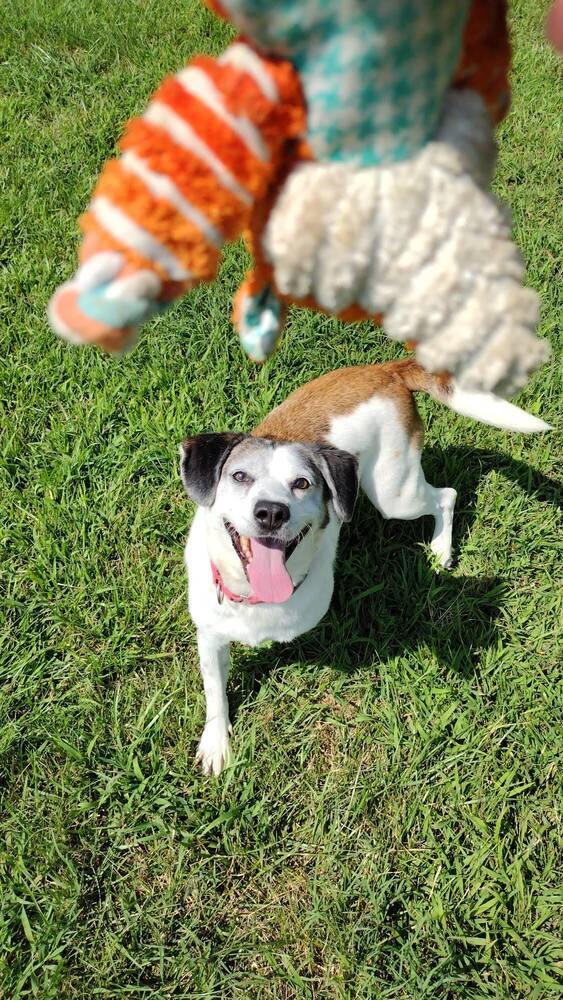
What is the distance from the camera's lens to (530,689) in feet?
10.7

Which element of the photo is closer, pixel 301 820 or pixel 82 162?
pixel 301 820

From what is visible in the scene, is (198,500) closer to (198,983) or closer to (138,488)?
(138,488)

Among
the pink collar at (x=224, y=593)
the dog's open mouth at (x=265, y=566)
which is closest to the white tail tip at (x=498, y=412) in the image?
the dog's open mouth at (x=265, y=566)

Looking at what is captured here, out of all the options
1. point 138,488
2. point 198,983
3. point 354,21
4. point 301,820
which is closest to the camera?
point 354,21

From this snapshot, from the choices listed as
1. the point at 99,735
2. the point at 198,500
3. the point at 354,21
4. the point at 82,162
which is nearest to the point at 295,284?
the point at 354,21

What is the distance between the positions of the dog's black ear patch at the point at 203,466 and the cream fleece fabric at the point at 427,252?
5.00ft

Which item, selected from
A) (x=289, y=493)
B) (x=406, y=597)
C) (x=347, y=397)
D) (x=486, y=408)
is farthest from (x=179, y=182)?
(x=406, y=597)

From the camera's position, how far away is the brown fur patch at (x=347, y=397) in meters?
3.19

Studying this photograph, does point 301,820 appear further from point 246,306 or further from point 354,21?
point 354,21

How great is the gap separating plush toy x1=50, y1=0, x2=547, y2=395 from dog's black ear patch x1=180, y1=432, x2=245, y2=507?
148 cm

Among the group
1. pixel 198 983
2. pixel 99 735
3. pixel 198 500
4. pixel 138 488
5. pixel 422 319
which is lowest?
pixel 198 983

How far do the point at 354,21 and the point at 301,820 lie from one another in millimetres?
2800

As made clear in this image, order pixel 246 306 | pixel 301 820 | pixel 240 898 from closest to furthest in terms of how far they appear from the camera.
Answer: pixel 246 306, pixel 240 898, pixel 301 820

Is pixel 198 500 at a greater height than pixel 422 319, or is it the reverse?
pixel 422 319
